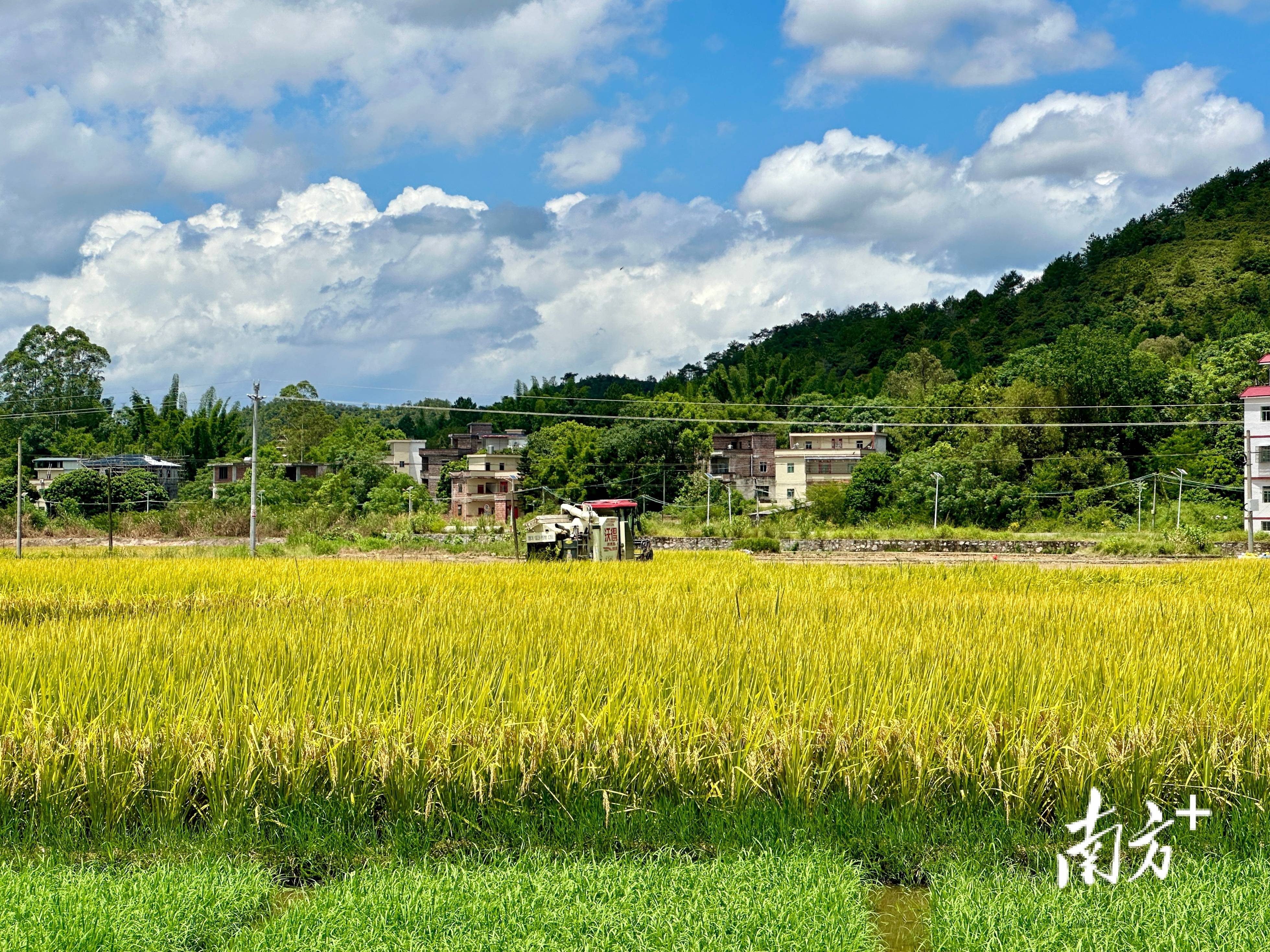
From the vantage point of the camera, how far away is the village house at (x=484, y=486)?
194ft

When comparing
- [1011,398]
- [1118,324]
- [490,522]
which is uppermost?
[1118,324]

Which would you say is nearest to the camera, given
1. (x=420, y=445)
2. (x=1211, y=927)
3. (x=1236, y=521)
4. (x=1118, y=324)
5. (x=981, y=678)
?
(x=1211, y=927)

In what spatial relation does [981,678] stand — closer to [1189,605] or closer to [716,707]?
[716,707]

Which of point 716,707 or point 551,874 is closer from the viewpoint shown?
point 551,874

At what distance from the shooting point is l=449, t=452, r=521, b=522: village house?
2329 inches

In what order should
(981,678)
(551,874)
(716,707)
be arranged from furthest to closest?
1. (981,678)
2. (716,707)
3. (551,874)

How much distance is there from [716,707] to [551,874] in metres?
1.66

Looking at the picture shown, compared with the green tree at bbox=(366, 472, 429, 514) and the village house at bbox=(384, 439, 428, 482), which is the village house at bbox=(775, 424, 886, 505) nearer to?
the green tree at bbox=(366, 472, 429, 514)

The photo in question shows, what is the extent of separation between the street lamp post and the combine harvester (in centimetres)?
2210

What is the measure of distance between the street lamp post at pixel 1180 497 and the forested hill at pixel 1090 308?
21917 millimetres

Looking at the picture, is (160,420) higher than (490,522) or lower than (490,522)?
higher

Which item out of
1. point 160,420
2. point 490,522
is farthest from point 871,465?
point 160,420

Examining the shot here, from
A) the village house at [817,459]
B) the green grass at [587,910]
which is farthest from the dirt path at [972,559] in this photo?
the village house at [817,459]

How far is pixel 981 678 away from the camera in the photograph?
5.81 m
